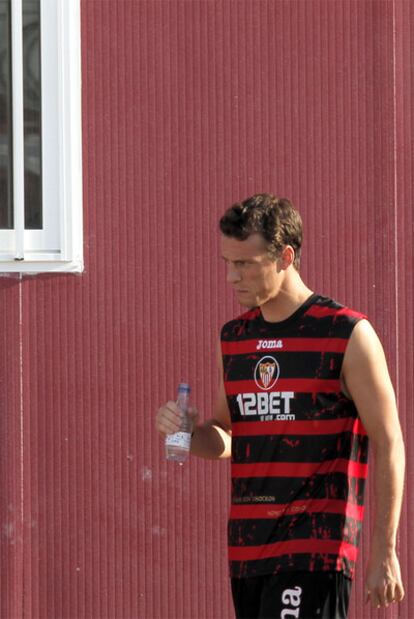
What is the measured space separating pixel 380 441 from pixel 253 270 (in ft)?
2.06

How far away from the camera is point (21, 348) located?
17.5 feet

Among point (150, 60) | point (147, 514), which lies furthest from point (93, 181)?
point (147, 514)

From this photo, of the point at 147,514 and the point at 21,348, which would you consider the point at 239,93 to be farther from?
the point at 147,514

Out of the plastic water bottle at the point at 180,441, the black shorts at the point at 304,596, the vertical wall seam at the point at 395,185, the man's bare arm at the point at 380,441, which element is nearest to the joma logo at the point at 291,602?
the black shorts at the point at 304,596

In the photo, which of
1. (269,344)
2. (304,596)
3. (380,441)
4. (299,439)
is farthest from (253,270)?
(304,596)

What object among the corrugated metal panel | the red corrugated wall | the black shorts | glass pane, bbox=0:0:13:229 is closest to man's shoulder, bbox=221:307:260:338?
the black shorts

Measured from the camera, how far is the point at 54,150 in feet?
17.4

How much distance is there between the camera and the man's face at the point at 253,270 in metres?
3.56

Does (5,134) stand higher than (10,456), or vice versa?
(5,134)

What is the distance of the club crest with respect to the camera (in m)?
3.54

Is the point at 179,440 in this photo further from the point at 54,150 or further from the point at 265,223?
the point at 54,150

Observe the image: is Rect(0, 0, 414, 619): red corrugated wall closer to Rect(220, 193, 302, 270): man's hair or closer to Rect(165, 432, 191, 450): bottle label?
Rect(165, 432, 191, 450): bottle label

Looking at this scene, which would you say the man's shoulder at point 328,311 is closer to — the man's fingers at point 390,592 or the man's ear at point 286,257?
the man's ear at point 286,257

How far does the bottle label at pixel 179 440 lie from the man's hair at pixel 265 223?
619mm
